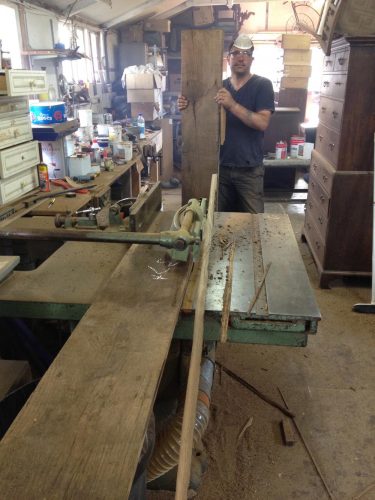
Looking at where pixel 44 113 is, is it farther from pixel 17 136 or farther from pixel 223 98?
pixel 223 98

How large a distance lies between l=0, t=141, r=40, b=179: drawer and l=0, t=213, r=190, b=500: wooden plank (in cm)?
132

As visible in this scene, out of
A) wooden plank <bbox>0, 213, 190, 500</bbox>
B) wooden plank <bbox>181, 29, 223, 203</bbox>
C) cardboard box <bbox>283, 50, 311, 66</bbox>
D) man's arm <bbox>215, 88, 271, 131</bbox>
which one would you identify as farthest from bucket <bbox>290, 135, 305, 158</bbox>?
wooden plank <bbox>0, 213, 190, 500</bbox>

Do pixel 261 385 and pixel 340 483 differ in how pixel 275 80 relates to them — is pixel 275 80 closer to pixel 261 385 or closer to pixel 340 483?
pixel 261 385

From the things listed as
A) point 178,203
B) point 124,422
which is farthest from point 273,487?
point 178,203

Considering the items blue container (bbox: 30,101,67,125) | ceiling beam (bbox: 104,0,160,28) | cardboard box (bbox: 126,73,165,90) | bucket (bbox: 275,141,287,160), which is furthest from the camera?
ceiling beam (bbox: 104,0,160,28)

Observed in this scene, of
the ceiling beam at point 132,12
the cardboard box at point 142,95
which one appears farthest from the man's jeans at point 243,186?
the ceiling beam at point 132,12

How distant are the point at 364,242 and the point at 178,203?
2379 millimetres

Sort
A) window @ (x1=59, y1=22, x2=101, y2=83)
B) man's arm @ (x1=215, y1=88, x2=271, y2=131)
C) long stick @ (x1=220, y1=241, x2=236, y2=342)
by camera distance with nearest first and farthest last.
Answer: long stick @ (x1=220, y1=241, x2=236, y2=342) < man's arm @ (x1=215, y1=88, x2=271, y2=131) < window @ (x1=59, y1=22, x2=101, y2=83)

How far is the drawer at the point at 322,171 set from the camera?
273 centimetres

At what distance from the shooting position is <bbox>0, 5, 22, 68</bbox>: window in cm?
301

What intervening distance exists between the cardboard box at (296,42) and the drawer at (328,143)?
2.28 meters

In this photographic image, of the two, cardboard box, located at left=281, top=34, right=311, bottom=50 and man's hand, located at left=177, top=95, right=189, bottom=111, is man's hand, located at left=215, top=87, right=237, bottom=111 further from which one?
cardboard box, located at left=281, top=34, right=311, bottom=50

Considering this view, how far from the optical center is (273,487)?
151cm

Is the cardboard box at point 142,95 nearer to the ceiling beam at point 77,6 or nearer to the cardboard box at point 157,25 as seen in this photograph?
the ceiling beam at point 77,6
